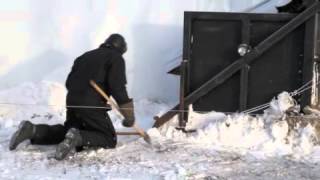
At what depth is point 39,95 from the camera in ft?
27.1

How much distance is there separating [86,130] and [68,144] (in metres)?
0.43

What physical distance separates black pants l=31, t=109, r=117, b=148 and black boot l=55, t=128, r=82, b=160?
12 centimetres

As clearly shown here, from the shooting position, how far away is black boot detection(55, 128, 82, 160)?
6008 millimetres

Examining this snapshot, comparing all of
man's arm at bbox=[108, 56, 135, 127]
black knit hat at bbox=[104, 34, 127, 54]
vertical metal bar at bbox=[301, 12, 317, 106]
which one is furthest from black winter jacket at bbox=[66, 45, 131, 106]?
vertical metal bar at bbox=[301, 12, 317, 106]

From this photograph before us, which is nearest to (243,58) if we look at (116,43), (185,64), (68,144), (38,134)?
(185,64)

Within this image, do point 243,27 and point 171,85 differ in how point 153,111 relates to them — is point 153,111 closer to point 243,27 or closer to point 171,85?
point 171,85

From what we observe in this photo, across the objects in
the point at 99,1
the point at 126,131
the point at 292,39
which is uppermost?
the point at 99,1

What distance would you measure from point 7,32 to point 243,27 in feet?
11.5

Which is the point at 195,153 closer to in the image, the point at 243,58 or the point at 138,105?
the point at 243,58

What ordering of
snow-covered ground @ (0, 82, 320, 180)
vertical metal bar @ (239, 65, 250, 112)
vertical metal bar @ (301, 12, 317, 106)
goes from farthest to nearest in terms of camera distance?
vertical metal bar @ (239, 65, 250, 112) → vertical metal bar @ (301, 12, 317, 106) → snow-covered ground @ (0, 82, 320, 180)

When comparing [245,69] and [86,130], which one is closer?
[86,130]

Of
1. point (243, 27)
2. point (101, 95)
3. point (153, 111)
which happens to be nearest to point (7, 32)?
point (153, 111)

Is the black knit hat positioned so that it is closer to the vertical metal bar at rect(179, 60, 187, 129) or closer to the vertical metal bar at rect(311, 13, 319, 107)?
the vertical metal bar at rect(179, 60, 187, 129)

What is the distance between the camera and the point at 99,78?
6.41 meters
